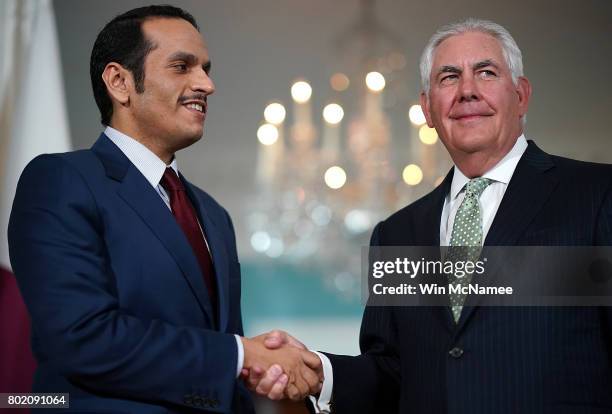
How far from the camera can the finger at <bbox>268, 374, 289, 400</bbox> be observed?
1.82 meters

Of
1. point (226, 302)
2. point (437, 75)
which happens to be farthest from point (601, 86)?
point (226, 302)

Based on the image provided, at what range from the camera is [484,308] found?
5.65 feet

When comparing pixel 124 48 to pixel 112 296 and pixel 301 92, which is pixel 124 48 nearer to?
pixel 112 296

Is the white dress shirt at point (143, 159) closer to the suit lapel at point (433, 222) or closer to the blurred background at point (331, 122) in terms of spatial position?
the suit lapel at point (433, 222)

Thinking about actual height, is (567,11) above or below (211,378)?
above

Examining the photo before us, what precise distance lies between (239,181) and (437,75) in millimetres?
3883

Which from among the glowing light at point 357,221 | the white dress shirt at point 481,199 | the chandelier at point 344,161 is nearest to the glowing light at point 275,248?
the chandelier at point 344,161

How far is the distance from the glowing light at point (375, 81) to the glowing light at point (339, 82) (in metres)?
0.18

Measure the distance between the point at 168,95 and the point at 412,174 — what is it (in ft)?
13.3

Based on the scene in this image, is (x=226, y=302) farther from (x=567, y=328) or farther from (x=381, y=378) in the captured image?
(x=567, y=328)

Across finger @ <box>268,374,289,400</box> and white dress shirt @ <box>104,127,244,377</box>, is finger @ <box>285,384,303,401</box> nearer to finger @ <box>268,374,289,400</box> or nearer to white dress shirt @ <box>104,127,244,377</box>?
finger @ <box>268,374,289,400</box>

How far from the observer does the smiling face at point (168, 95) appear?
71.8 inches

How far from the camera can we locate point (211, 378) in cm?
161

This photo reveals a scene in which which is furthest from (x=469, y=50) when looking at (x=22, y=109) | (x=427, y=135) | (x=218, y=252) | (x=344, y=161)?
(x=344, y=161)
